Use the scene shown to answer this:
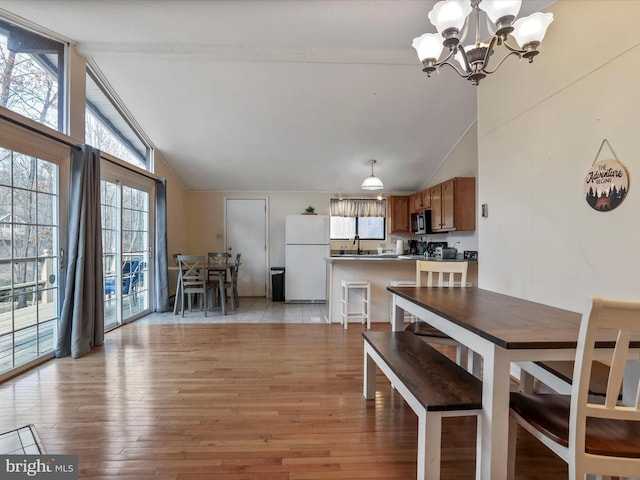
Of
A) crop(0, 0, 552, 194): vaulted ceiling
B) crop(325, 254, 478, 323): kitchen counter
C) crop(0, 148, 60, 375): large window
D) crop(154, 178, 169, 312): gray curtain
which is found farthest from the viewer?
crop(154, 178, 169, 312): gray curtain

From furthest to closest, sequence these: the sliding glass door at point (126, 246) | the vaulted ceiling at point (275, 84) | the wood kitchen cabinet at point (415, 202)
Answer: the wood kitchen cabinet at point (415, 202)
the sliding glass door at point (126, 246)
the vaulted ceiling at point (275, 84)

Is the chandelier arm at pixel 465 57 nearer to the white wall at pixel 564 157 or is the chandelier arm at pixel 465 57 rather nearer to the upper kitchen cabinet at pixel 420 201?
the white wall at pixel 564 157

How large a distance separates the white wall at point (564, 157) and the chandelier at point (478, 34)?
57 cm

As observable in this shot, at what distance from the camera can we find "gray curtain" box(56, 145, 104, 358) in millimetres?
2959

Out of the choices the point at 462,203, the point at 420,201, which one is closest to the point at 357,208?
the point at 420,201

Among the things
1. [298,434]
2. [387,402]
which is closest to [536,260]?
[387,402]

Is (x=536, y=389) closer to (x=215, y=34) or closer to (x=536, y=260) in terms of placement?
(x=536, y=260)

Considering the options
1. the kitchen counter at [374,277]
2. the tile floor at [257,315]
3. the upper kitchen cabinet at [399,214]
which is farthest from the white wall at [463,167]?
the tile floor at [257,315]

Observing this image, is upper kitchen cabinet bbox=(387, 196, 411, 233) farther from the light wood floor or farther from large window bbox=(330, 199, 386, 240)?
the light wood floor

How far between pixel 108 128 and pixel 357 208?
4445mm

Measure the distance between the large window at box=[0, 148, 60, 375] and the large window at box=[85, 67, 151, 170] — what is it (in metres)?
0.95

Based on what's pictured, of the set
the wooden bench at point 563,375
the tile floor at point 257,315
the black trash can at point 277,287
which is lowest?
the tile floor at point 257,315

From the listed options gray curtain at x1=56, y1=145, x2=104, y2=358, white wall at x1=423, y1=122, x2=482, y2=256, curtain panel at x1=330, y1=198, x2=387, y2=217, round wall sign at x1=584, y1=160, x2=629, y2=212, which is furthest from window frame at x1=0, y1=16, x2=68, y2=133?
white wall at x1=423, y1=122, x2=482, y2=256

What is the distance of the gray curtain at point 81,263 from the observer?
9.71 feet
